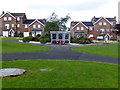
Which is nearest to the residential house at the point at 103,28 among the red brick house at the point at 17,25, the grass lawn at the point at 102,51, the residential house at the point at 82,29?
the residential house at the point at 82,29

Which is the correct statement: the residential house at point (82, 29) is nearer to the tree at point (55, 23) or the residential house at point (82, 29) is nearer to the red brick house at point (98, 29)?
the red brick house at point (98, 29)

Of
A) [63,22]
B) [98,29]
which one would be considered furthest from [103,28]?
[63,22]

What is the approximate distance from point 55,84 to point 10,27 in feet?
206

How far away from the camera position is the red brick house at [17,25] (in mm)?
64812

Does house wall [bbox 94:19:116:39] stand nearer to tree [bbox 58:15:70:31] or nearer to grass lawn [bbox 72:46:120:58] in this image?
tree [bbox 58:15:70:31]

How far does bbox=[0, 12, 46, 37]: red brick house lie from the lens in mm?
64812

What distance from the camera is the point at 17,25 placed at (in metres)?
67.3

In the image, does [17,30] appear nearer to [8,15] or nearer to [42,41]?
[8,15]

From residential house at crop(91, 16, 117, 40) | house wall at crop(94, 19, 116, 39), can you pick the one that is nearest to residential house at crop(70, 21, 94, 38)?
house wall at crop(94, 19, 116, 39)

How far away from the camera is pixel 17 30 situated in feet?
221

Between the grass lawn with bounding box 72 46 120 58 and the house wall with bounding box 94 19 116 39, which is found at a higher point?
the house wall with bounding box 94 19 116 39

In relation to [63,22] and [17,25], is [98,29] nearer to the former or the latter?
[63,22]

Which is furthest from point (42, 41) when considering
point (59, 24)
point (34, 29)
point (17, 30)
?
point (17, 30)

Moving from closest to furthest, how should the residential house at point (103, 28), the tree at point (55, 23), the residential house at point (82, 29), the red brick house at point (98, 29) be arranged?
the tree at point (55, 23) → the residential house at point (82, 29) → the red brick house at point (98, 29) → the residential house at point (103, 28)
